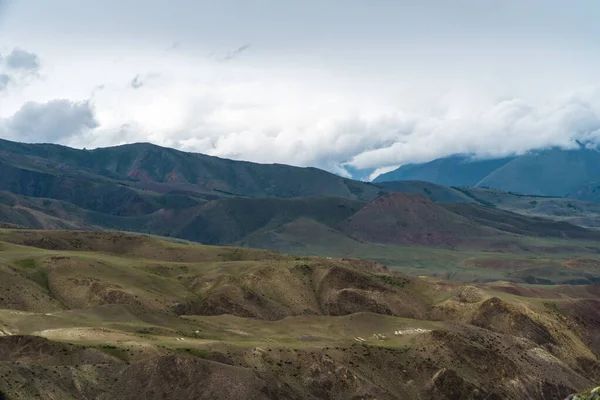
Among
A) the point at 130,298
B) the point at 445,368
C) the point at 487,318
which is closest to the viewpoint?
the point at 445,368

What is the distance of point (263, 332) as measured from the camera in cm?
13062

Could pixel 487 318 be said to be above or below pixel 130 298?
below

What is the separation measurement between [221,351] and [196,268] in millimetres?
72995

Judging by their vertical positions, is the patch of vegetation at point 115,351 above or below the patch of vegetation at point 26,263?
below

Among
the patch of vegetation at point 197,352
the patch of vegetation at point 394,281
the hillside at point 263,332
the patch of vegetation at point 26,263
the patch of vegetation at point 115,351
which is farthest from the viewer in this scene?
the patch of vegetation at point 394,281

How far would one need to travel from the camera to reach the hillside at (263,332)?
313 ft

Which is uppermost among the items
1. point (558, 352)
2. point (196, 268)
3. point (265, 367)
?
point (196, 268)

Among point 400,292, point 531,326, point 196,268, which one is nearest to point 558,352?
point 531,326

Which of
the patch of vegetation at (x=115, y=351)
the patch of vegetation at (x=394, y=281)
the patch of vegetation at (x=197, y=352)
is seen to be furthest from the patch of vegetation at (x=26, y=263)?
the patch of vegetation at (x=394, y=281)

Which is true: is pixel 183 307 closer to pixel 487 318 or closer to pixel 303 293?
pixel 303 293

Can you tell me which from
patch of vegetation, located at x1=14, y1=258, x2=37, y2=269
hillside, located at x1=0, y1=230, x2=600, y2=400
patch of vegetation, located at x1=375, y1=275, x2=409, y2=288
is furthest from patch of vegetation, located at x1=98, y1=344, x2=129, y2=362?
patch of vegetation, located at x1=375, y1=275, x2=409, y2=288

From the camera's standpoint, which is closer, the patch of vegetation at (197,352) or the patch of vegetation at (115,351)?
the patch of vegetation at (115,351)

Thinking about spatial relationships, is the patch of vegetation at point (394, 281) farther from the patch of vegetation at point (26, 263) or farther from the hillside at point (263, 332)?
the patch of vegetation at point (26, 263)

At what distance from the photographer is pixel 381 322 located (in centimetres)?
14375
